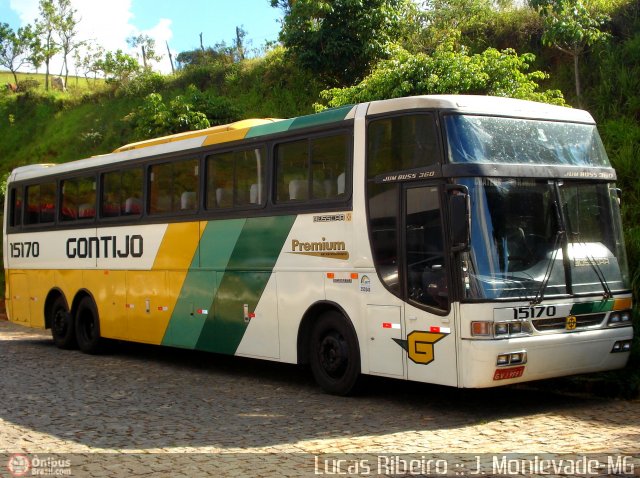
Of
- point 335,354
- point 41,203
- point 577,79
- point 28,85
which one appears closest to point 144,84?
point 28,85

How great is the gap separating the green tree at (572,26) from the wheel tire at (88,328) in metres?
10.8

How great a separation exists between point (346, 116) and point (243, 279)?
114 inches

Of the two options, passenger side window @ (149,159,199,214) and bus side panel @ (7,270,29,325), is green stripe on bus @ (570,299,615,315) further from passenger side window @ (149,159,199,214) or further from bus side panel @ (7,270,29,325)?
bus side panel @ (7,270,29,325)

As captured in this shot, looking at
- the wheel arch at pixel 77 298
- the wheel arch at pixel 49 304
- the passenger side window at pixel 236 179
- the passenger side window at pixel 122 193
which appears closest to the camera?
the passenger side window at pixel 236 179

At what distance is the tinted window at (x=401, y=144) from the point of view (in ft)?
30.3

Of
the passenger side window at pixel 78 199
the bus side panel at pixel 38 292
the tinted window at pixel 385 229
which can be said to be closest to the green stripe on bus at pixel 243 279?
the tinted window at pixel 385 229

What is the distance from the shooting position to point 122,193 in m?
14.8

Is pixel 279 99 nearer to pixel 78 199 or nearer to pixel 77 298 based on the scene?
pixel 78 199

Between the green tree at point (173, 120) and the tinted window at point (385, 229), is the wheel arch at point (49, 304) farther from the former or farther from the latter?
the tinted window at point (385, 229)

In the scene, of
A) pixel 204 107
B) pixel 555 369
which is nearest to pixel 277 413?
pixel 555 369

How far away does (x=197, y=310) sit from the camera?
1296 centimetres

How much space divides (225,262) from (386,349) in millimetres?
3448

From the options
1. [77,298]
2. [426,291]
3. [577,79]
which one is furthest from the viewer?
[577,79]

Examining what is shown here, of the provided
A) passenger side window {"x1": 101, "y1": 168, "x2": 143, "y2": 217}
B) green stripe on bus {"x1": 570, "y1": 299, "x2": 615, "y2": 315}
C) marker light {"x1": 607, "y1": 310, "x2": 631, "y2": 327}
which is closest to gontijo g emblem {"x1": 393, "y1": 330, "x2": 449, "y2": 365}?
green stripe on bus {"x1": 570, "y1": 299, "x2": 615, "y2": 315}
